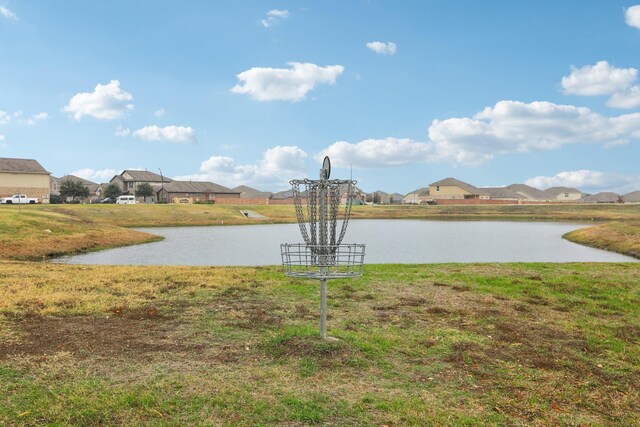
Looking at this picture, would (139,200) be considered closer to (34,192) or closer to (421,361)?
(34,192)

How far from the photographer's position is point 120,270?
22094 millimetres

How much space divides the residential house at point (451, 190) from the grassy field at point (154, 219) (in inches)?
1737

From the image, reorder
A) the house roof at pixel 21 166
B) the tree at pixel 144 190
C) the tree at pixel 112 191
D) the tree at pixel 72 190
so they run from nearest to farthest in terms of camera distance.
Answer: the house roof at pixel 21 166 → the tree at pixel 72 190 → the tree at pixel 112 191 → the tree at pixel 144 190

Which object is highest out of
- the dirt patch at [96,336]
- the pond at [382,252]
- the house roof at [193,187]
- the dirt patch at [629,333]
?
the house roof at [193,187]


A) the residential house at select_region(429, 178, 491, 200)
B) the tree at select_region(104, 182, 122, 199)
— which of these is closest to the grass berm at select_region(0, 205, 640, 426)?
the tree at select_region(104, 182, 122, 199)

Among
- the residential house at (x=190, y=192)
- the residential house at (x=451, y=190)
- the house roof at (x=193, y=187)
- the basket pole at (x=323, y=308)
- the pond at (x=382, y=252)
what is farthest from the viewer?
the residential house at (x=451, y=190)

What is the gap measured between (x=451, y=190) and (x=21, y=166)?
141586mm

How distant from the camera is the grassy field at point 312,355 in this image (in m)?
7.39

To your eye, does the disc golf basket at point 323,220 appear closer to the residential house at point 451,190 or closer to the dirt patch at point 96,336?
the dirt patch at point 96,336

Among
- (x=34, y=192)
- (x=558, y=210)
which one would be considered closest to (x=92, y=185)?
(x=34, y=192)

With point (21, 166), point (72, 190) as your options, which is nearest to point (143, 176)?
point (72, 190)

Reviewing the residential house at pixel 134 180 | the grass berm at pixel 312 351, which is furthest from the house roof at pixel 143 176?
the grass berm at pixel 312 351

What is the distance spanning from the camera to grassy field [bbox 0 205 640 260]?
40741 mm

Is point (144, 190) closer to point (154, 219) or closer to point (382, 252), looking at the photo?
point (154, 219)
